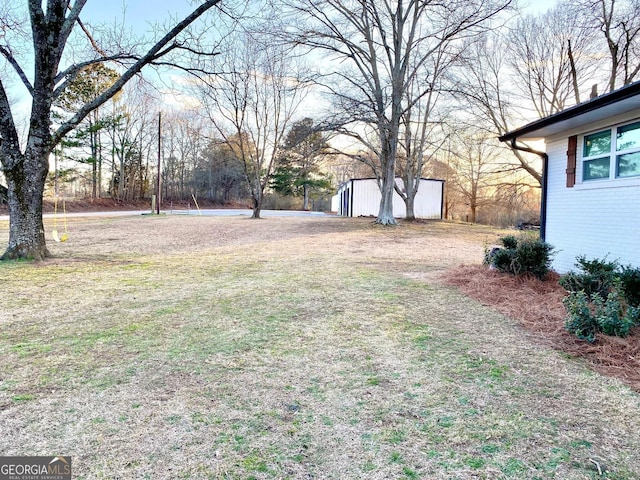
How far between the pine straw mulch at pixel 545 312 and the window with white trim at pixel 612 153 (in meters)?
1.84

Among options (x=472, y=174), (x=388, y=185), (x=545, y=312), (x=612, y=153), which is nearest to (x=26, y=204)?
(x=545, y=312)

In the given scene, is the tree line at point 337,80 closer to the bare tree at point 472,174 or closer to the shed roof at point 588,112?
the bare tree at point 472,174

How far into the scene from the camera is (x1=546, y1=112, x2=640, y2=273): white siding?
5.34 metres

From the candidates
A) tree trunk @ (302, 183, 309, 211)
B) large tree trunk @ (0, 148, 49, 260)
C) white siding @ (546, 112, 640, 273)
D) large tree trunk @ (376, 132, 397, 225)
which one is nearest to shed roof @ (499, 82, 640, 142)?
white siding @ (546, 112, 640, 273)

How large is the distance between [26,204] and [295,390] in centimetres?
710

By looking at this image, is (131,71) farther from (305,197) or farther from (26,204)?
(305,197)

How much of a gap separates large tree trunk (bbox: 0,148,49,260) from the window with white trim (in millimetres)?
9736

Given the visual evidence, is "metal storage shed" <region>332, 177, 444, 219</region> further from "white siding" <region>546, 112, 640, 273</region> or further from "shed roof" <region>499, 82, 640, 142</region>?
"shed roof" <region>499, 82, 640, 142</region>

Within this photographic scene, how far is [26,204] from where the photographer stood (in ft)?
22.9

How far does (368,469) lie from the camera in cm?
182

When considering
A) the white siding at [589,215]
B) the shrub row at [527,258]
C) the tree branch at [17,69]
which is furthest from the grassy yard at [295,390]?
the tree branch at [17,69]

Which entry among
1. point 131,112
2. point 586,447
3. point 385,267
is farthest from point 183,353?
→ point 131,112

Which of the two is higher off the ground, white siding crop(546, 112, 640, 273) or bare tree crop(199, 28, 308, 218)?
bare tree crop(199, 28, 308, 218)

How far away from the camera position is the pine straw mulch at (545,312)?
313 cm
